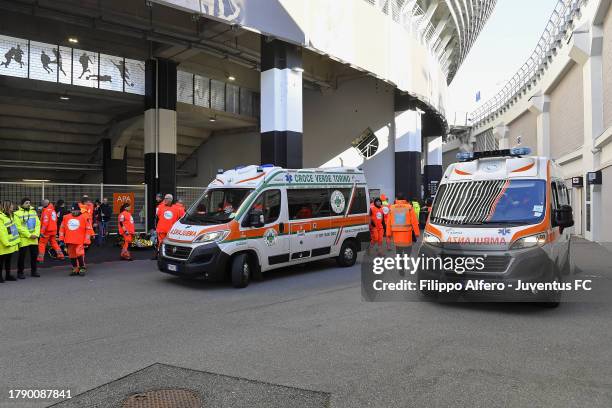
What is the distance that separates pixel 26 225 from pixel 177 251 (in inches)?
146

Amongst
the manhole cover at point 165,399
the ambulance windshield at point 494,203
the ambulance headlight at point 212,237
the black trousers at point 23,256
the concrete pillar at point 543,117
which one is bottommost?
the manhole cover at point 165,399

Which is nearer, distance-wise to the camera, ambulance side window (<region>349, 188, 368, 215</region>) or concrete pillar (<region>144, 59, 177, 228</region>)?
ambulance side window (<region>349, 188, 368, 215</region>)

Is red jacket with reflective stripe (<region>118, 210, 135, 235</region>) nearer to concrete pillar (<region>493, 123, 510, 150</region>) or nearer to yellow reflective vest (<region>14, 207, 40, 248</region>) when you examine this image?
yellow reflective vest (<region>14, 207, 40, 248</region>)

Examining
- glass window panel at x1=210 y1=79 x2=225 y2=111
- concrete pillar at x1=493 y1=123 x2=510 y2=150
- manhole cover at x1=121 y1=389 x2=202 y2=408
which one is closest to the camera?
manhole cover at x1=121 y1=389 x2=202 y2=408

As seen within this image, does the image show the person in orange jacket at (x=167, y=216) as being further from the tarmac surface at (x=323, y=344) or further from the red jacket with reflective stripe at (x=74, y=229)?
the tarmac surface at (x=323, y=344)

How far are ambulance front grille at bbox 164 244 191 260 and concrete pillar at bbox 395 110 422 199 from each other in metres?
15.1

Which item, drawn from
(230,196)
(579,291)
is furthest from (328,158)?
(579,291)

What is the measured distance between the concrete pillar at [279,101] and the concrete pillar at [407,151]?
368 inches

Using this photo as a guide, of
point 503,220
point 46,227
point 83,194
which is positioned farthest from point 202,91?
point 503,220

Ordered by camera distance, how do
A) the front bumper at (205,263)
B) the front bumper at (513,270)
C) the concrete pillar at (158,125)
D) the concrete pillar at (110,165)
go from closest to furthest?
the front bumper at (513,270) < the front bumper at (205,263) < the concrete pillar at (158,125) < the concrete pillar at (110,165)

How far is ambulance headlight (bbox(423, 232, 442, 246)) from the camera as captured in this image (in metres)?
7.29

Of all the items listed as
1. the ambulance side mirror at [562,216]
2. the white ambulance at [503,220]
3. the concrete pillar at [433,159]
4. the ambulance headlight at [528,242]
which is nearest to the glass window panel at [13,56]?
the white ambulance at [503,220]

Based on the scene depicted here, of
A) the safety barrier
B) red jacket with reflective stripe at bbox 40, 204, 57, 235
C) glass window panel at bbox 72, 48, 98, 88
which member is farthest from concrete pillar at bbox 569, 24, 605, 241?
glass window panel at bbox 72, 48, 98, 88

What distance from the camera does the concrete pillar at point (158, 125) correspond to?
65.0 ft
